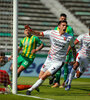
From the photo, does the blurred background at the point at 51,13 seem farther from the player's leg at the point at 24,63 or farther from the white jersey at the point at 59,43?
the white jersey at the point at 59,43

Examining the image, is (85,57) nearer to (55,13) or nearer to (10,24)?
(10,24)

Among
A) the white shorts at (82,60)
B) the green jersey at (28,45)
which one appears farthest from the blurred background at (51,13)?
the white shorts at (82,60)

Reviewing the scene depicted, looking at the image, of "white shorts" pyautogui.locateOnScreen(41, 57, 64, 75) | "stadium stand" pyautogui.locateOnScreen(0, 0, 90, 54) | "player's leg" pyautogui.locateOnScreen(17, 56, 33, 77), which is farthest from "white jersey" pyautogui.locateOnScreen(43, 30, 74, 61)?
"stadium stand" pyautogui.locateOnScreen(0, 0, 90, 54)

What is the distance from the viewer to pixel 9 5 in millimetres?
7867

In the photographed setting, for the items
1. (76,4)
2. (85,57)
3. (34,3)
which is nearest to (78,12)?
(76,4)

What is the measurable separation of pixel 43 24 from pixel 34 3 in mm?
2230

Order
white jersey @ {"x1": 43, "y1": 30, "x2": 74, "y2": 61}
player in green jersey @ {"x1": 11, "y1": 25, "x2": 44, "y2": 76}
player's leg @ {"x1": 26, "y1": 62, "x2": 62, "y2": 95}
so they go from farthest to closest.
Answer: player in green jersey @ {"x1": 11, "y1": 25, "x2": 44, "y2": 76} → white jersey @ {"x1": 43, "y1": 30, "x2": 74, "y2": 61} → player's leg @ {"x1": 26, "y1": 62, "x2": 62, "y2": 95}

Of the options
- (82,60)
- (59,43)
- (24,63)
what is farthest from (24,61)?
(59,43)

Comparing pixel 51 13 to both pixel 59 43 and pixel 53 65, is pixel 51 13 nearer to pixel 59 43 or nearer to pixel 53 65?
pixel 59 43

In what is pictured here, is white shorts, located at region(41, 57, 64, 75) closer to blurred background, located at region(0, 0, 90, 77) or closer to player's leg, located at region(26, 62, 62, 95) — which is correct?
player's leg, located at region(26, 62, 62, 95)

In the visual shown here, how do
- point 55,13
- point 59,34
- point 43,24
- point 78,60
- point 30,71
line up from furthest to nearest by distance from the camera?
point 55,13
point 43,24
point 30,71
point 78,60
point 59,34

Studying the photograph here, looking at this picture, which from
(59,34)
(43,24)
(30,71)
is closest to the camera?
(59,34)

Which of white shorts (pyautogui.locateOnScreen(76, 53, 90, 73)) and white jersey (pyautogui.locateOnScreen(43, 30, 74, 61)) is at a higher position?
white jersey (pyautogui.locateOnScreen(43, 30, 74, 61))

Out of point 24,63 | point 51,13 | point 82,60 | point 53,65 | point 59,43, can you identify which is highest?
point 51,13
